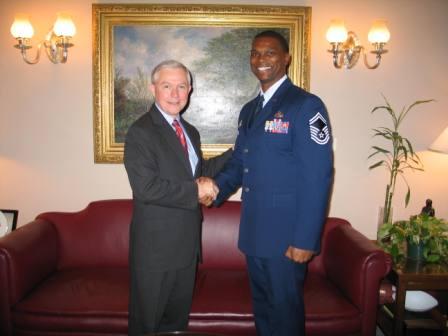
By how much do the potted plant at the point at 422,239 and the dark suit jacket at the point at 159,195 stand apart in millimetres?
1322

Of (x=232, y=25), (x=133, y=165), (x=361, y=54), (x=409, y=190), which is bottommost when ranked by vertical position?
(x=409, y=190)

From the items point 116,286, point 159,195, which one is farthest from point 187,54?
point 116,286

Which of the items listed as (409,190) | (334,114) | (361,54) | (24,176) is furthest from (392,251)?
(24,176)

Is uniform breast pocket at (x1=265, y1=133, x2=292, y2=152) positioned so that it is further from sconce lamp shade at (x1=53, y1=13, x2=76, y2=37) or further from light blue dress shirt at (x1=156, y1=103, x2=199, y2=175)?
sconce lamp shade at (x1=53, y1=13, x2=76, y2=37)

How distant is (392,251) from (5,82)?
2.82 metres

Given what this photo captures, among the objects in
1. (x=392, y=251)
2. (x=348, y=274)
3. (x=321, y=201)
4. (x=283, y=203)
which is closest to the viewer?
(x=321, y=201)

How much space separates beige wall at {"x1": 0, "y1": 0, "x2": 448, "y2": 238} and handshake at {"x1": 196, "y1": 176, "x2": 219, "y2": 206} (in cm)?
117

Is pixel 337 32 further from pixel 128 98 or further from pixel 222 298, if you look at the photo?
pixel 222 298

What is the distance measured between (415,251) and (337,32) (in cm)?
144

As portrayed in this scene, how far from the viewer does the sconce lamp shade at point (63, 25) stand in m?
2.33

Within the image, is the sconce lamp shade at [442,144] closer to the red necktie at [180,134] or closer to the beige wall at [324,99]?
the beige wall at [324,99]

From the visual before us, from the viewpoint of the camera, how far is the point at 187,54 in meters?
2.59

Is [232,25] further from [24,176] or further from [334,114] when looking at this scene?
[24,176]

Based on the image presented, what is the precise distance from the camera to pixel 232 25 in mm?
2568
